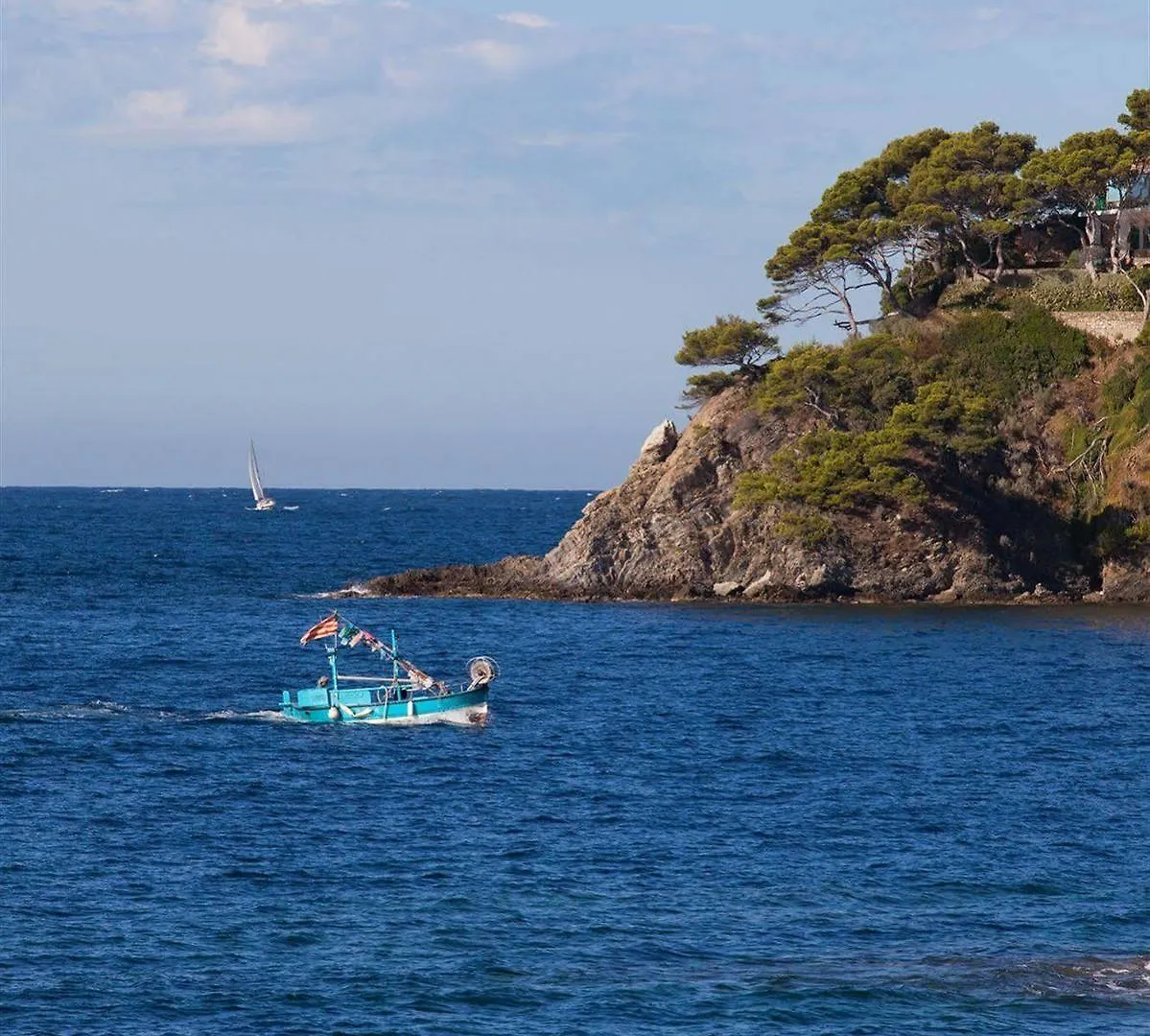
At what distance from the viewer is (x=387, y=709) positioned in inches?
2349

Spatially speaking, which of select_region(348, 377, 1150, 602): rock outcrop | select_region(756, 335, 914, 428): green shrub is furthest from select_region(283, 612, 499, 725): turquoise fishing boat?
select_region(756, 335, 914, 428): green shrub

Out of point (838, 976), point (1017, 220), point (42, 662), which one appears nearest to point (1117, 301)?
point (1017, 220)

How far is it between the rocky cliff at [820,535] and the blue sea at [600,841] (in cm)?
1010

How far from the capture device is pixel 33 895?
124 ft

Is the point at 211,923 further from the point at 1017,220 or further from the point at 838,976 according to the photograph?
the point at 1017,220

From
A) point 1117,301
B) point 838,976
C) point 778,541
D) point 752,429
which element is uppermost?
point 1117,301

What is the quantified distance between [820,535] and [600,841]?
159 feet

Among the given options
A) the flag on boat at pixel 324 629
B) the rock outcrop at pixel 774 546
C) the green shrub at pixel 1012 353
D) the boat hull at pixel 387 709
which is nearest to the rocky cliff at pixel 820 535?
the rock outcrop at pixel 774 546

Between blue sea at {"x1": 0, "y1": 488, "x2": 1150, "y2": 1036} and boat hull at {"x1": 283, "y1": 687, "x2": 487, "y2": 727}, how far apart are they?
2.98ft

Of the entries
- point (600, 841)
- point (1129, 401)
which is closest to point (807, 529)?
point (1129, 401)

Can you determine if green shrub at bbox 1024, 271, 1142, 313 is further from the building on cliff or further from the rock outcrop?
the rock outcrop

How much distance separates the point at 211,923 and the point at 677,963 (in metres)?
9.45

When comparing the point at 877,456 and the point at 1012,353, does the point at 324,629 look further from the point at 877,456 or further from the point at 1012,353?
the point at 1012,353

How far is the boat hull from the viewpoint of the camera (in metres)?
59.3
